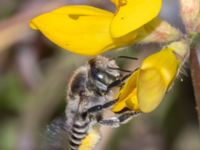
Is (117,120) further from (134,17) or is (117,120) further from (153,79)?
(134,17)

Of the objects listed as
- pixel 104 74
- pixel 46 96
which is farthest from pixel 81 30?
pixel 46 96

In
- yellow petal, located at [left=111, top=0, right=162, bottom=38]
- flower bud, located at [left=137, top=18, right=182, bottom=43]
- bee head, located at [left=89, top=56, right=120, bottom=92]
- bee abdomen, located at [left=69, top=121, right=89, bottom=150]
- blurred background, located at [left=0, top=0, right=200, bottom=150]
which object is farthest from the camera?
blurred background, located at [left=0, top=0, right=200, bottom=150]

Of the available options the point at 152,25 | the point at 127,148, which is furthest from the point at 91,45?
the point at 127,148

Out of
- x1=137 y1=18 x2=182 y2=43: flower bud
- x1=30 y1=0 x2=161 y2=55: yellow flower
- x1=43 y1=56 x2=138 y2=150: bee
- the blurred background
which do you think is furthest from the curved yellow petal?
the blurred background

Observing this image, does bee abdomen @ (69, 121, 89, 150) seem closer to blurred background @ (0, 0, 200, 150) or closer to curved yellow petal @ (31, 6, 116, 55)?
curved yellow petal @ (31, 6, 116, 55)

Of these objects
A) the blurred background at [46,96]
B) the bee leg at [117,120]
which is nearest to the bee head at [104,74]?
the bee leg at [117,120]
